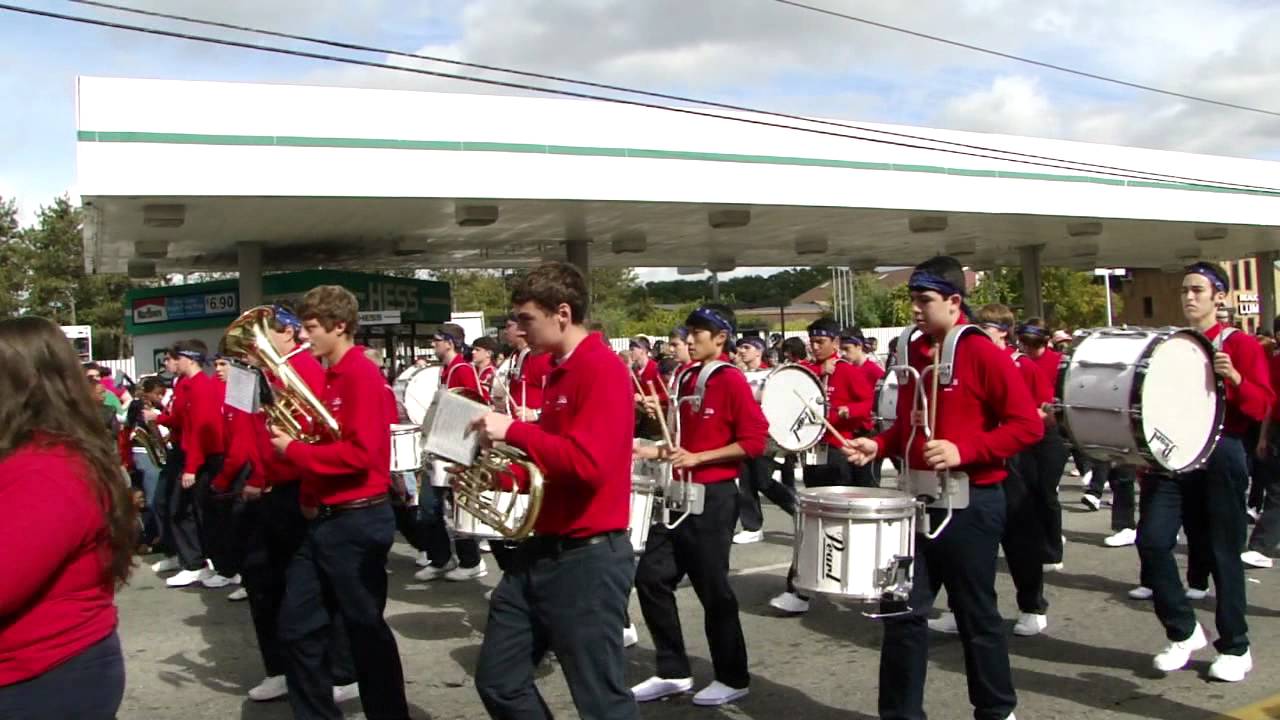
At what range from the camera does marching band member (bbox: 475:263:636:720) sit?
3807mm

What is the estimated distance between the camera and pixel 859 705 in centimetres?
578

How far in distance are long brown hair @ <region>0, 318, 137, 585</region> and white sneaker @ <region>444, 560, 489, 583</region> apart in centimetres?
668

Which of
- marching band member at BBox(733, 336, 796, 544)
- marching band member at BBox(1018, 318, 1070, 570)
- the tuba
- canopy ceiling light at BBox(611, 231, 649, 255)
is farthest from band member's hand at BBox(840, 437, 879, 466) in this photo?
canopy ceiling light at BBox(611, 231, 649, 255)

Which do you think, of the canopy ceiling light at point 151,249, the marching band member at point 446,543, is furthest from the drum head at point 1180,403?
the canopy ceiling light at point 151,249

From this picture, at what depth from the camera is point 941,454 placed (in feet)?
15.1

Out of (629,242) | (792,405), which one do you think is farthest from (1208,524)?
(629,242)

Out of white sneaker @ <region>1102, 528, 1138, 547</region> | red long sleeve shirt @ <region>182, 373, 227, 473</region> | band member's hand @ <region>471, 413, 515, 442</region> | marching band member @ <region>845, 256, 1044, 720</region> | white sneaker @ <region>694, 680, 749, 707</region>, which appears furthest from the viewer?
white sneaker @ <region>1102, 528, 1138, 547</region>

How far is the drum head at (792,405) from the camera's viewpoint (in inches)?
373

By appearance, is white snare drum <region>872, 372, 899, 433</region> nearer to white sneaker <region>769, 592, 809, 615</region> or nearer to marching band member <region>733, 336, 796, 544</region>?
white sneaker <region>769, 592, 809, 615</region>

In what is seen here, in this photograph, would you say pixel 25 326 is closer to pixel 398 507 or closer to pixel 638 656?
pixel 638 656

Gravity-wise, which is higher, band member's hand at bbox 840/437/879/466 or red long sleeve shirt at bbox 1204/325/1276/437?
red long sleeve shirt at bbox 1204/325/1276/437

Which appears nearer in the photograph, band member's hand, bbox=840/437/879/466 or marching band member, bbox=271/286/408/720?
marching band member, bbox=271/286/408/720

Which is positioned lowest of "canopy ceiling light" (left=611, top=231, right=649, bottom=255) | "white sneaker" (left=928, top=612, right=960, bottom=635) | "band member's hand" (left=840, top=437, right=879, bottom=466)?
"white sneaker" (left=928, top=612, right=960, bottom=635)

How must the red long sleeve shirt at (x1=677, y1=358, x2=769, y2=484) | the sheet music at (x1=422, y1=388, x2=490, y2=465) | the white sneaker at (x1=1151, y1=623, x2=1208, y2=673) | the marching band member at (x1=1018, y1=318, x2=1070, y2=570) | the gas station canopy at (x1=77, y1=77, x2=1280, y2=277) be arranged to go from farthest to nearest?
the gas station canopy at (x1=77, y1=77, x2=1280, y2=277)
the marching band member at (x1=1018, y1=318, x2=1070, y2=570)
the white sneaker at (x1=1151, y1=623, x2=1208, y2=673)
the red long sleeve shirt at (x1=677, y1=358, x2=769, y2=484)
the sheet music at (x1=422, y1=388, x2=490, y2=465)
